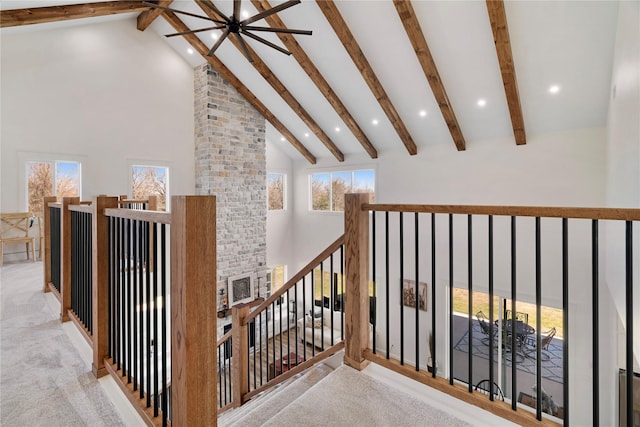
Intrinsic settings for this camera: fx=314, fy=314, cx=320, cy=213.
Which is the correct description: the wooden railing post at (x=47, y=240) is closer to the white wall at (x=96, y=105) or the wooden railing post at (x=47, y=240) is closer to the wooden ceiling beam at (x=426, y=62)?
the white wall at (x=96, y=105)

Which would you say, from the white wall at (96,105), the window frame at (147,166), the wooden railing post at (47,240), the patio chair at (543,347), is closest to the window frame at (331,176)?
the white wall at (96,105)

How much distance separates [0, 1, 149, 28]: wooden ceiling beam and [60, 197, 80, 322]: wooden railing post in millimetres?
2777

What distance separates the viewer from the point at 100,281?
74.7 inches

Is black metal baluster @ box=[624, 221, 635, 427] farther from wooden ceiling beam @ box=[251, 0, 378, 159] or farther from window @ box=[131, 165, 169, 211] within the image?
window @ box=[131, 165, 169, 211]

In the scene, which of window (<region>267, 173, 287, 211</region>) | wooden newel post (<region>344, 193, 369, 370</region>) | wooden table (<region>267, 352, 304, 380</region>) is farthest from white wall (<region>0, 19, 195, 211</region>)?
wooden newel post (<region>344, 193, 369, 370</region>)

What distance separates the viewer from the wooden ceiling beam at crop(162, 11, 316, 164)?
5.83 m

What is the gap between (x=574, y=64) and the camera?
4.04 m

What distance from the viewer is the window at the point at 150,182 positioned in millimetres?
6216

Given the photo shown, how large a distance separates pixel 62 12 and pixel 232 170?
367 centimetres

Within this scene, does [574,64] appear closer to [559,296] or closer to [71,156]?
[559,296]

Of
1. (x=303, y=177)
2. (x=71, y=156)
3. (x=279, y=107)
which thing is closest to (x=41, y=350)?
(x=71, y=156)

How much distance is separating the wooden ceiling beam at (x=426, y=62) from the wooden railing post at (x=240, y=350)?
154 inches

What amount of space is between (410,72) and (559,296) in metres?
4.25

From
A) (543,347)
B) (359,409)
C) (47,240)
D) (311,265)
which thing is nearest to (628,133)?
(311,265)
